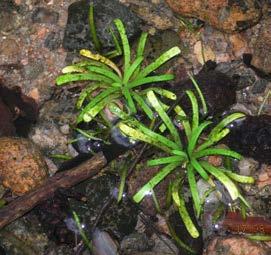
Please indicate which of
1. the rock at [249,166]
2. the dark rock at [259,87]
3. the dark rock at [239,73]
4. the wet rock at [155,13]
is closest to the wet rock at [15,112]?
the wet rock at [155,13]

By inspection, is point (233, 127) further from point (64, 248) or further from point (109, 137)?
point (64, 248)

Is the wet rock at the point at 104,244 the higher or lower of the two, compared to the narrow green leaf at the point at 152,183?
lower

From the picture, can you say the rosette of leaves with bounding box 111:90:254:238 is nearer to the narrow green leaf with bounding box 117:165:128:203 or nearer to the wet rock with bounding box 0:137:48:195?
the narrow green leaf with bounding box 117:165:128:203

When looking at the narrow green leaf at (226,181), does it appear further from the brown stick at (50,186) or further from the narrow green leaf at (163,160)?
the brown stick at (50,186)

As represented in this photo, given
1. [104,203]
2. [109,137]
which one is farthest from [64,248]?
[109,137]

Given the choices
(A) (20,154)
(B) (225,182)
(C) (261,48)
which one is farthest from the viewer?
(C) (261,48)

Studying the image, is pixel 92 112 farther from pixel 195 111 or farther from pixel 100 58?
pixel 195 111
